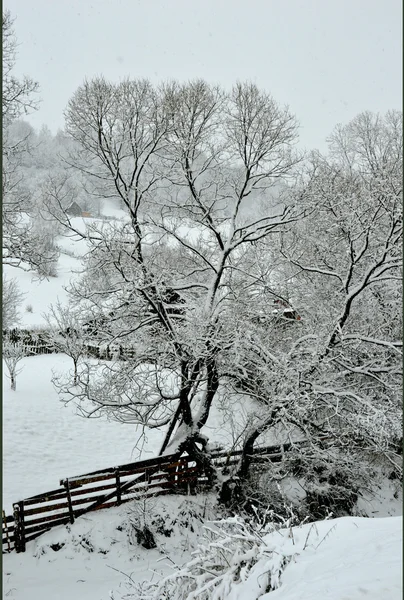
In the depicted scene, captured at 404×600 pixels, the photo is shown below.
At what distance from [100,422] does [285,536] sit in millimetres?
10657

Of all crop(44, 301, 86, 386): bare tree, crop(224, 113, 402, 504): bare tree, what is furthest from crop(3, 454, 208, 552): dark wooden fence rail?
crop(44, 301, 86, 386): bare tree

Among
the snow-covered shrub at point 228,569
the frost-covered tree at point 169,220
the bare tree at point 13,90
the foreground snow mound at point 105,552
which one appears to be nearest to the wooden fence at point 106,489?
the foreground snow mound at point 105,552

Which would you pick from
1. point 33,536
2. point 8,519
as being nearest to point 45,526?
point 33,536

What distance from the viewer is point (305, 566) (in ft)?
10.6

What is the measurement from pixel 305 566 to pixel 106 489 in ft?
18.7

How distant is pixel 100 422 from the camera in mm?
13492

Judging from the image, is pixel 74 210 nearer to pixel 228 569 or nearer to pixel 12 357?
pixel 228 569

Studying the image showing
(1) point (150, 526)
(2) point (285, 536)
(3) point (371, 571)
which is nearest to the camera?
(3) point (371, 571)

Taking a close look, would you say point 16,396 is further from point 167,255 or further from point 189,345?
point 189,345

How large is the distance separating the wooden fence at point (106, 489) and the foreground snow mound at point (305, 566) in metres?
3.98

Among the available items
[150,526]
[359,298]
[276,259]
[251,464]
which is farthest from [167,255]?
[150,526]

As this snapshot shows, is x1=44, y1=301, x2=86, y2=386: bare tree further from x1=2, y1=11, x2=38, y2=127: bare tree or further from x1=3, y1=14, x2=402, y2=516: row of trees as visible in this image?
x1=2, y1=11, x2=38, y2=127: bare tree

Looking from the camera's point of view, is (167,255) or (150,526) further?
(167,255)

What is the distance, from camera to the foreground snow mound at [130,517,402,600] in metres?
2.57
